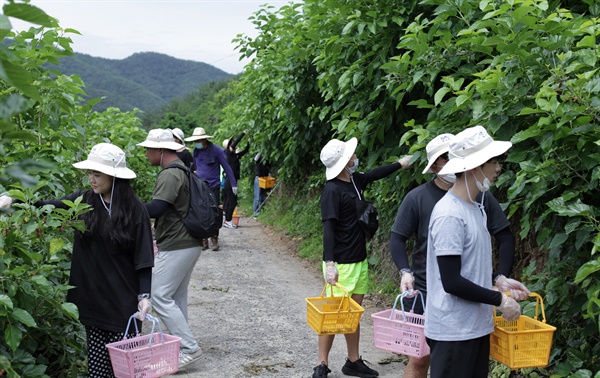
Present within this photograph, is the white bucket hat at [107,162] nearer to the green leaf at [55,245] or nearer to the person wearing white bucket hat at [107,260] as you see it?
the person wearing white bucket hat at [107,260]

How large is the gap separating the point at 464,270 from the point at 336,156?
98.7 inches

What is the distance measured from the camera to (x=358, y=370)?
633 centimetres

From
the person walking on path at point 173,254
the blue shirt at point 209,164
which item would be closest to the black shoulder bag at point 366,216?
the person walking on path at point 173,254

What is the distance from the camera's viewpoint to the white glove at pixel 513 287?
4.14m

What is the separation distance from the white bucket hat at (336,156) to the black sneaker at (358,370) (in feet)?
5.29

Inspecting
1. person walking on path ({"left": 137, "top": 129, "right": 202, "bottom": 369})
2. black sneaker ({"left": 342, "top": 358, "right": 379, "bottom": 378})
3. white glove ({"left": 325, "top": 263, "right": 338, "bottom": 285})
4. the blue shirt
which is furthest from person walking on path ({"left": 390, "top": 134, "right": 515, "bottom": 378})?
the blue shirt

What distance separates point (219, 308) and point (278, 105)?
19.0ft

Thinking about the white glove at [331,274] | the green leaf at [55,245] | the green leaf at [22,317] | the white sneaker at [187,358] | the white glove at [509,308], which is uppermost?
the white glove at [509,308]

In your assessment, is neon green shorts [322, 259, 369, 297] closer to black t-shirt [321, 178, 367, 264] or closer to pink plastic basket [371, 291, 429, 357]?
black t-shirt [321, 178, 367, 264]

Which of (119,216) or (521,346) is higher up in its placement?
(119,216)

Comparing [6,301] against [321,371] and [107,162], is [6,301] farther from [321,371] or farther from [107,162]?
[321,371]

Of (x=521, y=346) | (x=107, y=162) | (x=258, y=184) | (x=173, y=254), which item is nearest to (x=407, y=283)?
(x=521, y=346)

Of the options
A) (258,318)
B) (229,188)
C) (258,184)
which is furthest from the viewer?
(258,184)

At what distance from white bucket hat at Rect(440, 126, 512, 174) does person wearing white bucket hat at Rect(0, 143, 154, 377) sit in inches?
88.2
